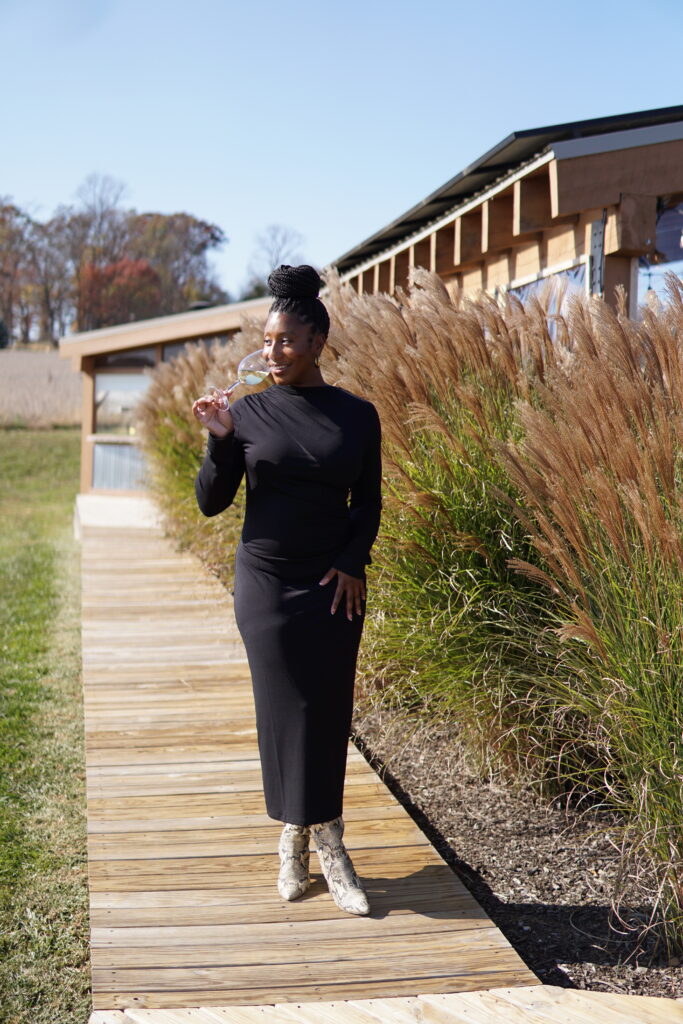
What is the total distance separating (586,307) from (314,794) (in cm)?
211

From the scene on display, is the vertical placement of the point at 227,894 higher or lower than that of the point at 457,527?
lower

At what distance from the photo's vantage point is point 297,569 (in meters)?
2.62

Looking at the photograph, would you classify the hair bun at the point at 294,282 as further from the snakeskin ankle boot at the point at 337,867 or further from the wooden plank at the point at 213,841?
the wooden plank at the point at 213,841

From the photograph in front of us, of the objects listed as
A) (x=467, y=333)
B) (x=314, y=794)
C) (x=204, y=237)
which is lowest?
(x=314, y=794)

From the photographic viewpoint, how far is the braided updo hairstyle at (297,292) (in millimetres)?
2598

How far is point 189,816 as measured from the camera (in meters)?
3.35

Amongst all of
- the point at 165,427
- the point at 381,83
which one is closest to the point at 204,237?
the point at 381,83

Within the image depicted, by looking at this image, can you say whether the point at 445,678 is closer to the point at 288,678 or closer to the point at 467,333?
the point at 288,678

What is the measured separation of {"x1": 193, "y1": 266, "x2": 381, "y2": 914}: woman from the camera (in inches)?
102

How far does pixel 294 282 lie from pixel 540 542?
94 cm

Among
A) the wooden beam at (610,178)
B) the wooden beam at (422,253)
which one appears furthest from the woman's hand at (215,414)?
the wooden beam at (422,253)

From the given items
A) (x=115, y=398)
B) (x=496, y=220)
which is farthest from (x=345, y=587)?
(x=115, y=398)

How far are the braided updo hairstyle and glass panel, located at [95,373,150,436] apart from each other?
12902 millimetres

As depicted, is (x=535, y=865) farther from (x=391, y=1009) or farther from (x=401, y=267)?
(x=401, y=267)
